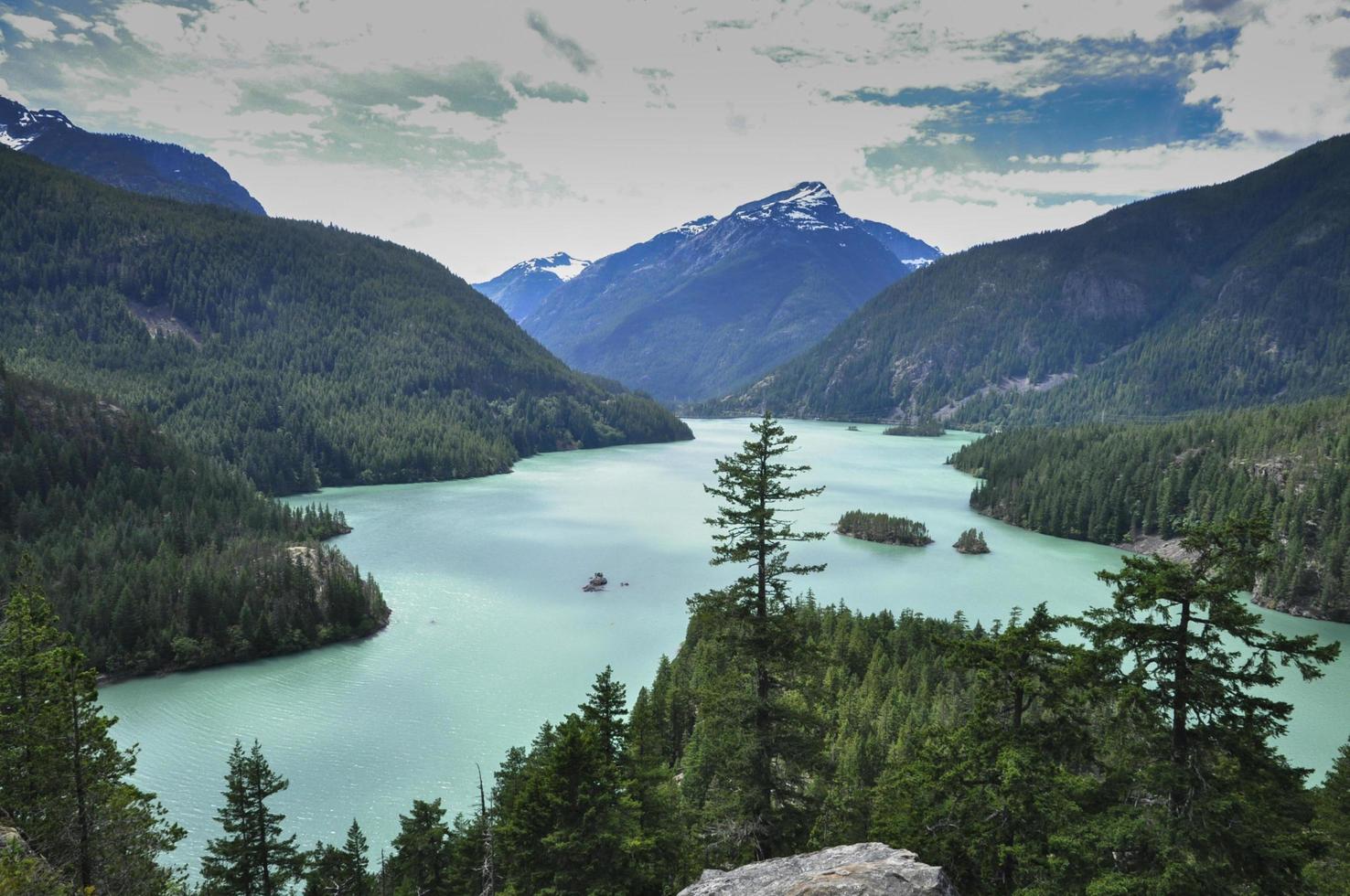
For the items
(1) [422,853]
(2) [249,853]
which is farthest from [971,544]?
(2) [249,853]

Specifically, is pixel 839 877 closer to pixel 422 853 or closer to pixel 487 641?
pixel 422 853

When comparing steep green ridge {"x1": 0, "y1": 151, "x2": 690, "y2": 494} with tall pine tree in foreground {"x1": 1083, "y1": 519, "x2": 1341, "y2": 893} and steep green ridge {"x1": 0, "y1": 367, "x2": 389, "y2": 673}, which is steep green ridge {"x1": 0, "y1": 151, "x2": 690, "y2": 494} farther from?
tall pine tree in foreground {"x1": 1083, "y1": 519, "x2": 1341, "y2": 893}

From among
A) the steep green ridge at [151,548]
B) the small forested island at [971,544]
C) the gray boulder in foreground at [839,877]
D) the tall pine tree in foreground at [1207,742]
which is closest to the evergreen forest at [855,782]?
the tall pine tree in foreground at [1207,742]

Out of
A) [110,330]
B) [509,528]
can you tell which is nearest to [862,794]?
[509,528]

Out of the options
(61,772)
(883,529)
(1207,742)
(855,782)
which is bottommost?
(883,529)

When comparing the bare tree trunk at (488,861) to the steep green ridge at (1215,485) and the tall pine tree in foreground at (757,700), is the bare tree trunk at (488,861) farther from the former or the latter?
the steep green ridge at (1215,485)

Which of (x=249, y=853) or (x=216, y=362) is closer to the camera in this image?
(x=249, y=853)
